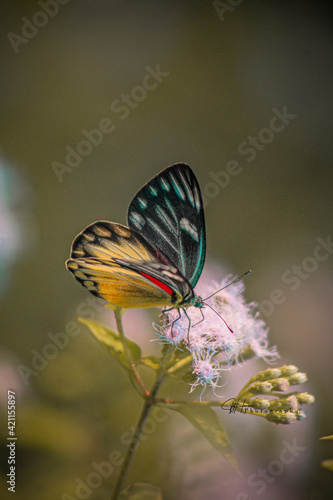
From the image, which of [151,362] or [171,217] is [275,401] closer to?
[151,362]

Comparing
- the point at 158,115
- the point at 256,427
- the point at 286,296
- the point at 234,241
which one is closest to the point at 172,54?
the point at 158,115

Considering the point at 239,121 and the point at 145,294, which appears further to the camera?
the point at 239,121

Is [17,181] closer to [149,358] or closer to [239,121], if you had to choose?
[149,358]
